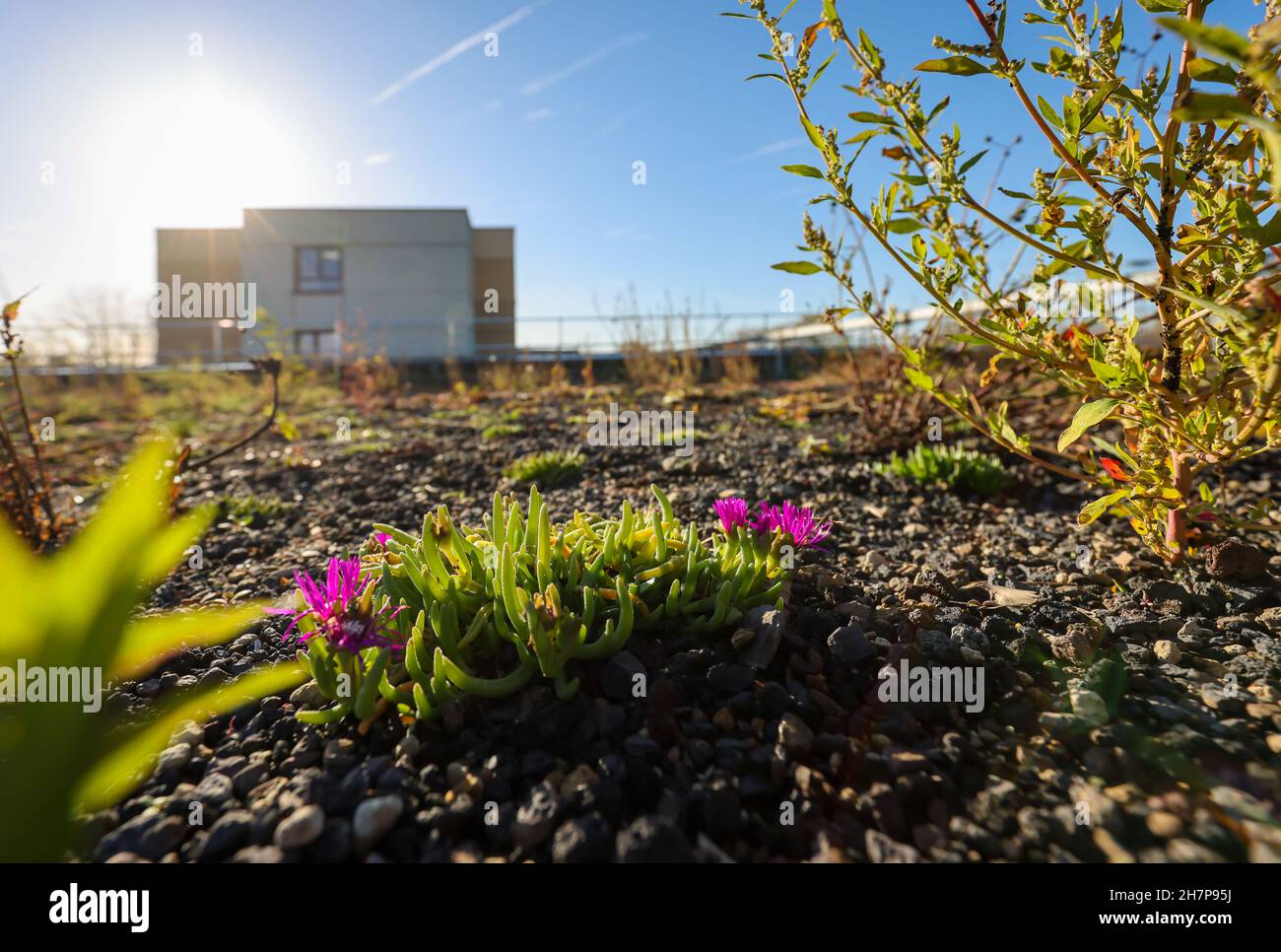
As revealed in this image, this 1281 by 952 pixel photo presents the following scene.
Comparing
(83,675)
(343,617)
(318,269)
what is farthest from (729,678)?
(318,269)

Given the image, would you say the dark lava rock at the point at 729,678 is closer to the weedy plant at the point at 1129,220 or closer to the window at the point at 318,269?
the weedy plant at the point at 1129,220

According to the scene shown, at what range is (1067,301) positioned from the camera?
2787mm

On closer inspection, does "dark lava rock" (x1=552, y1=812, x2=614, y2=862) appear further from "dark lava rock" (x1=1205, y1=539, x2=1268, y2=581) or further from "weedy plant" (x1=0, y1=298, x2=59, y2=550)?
"weedy plant" (x1=0, y1=298, x2=59, y2=550)

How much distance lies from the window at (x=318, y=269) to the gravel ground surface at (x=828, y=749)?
2348 centimetres

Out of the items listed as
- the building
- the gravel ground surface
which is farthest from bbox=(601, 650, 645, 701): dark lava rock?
the building

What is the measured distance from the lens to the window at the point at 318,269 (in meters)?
22.6

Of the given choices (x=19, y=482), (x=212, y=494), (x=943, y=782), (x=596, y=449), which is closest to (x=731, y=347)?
(x=596, y=449)

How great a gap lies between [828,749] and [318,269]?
985 inches

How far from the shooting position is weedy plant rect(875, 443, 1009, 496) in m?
3.49

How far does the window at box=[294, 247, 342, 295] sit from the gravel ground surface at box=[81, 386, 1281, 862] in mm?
23480

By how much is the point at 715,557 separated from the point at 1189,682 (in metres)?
1.13

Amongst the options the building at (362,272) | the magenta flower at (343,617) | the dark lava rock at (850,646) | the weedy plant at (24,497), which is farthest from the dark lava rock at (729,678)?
the building at (362,272)

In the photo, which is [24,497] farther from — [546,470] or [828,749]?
[828,749]
